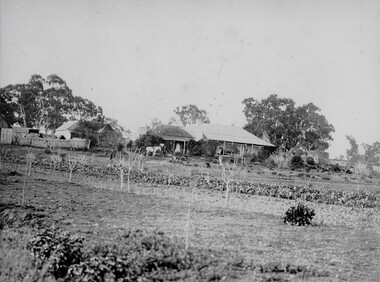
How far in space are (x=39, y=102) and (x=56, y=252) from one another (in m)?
53.6

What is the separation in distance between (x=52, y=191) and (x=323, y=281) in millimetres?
11408

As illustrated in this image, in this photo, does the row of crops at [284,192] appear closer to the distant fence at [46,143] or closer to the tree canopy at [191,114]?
the distant fence at [46,143]

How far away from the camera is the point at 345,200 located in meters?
Result: 20.4

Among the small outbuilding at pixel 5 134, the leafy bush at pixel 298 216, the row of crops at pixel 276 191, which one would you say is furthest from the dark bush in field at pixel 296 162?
the leafy bush at pixel 298 216

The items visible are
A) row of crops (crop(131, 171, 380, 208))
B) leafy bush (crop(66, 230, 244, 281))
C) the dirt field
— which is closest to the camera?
leafy bush (crop(66, 230, 244, 281))

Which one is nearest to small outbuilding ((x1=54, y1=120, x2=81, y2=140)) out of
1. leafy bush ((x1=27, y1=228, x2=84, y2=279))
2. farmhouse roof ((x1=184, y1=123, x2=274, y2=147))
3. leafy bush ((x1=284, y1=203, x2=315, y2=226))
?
farmhouse roof ((x1=184, y1=123, x2=274, y2=147))

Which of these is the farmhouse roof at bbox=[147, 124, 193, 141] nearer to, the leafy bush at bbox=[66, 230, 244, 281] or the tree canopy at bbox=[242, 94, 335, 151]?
the tree canopy at bbox=[242, 94, 335, 151]

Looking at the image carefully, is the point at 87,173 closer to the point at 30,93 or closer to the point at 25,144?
the point at 25,144

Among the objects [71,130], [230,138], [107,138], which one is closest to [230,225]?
[107,138]

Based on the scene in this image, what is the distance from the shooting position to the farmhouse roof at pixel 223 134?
173ft

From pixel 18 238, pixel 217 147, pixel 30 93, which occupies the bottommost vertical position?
pixel 18 238

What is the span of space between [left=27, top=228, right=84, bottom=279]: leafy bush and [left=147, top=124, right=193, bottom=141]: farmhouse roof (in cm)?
4178

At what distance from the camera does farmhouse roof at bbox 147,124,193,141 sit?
4955 cm

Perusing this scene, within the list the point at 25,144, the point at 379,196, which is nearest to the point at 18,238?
the point at 379,196
